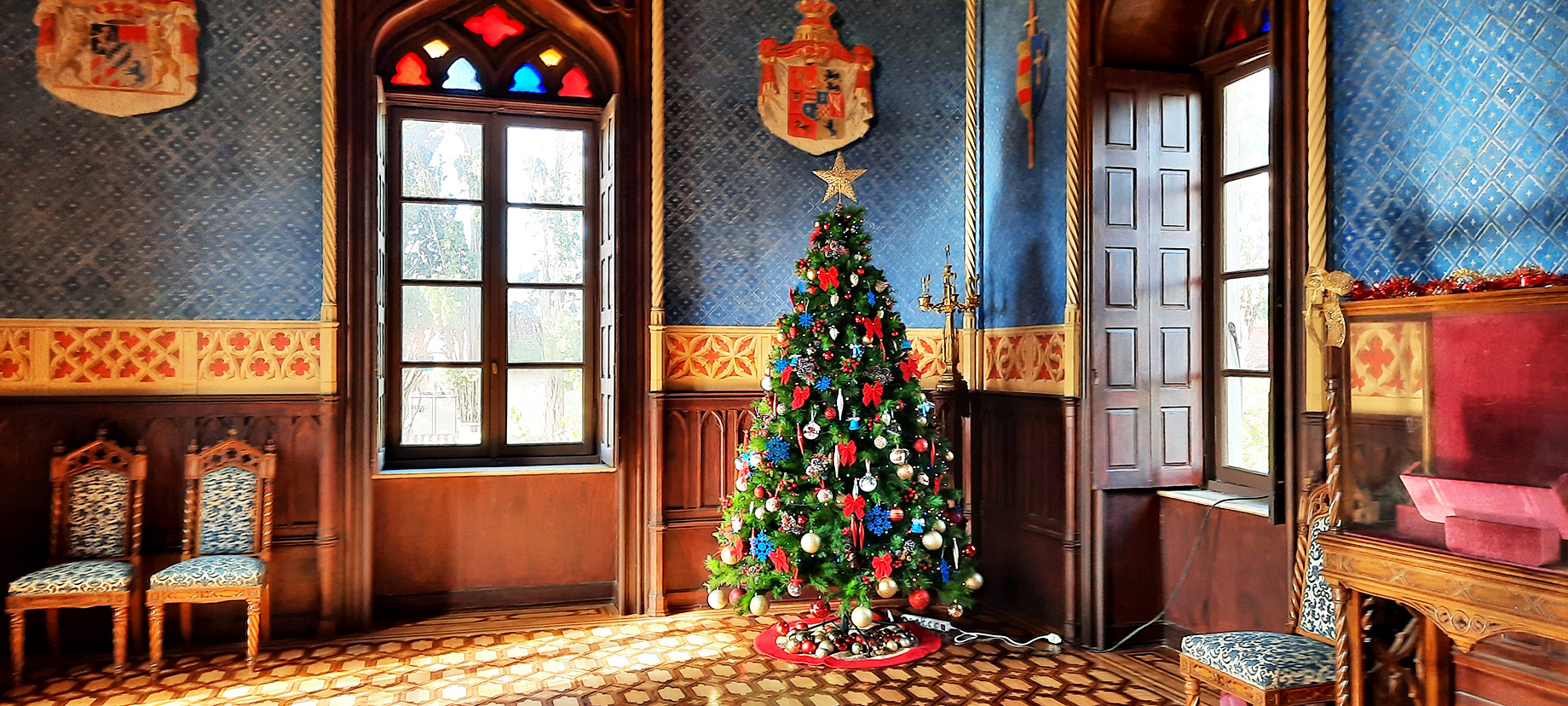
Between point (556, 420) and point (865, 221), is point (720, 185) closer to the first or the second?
point (865, 221)

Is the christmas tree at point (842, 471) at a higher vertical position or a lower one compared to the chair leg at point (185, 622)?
higher

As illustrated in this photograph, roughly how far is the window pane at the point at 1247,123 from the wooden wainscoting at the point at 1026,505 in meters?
1.48

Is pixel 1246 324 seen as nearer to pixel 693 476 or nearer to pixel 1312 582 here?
pixel 1312 582

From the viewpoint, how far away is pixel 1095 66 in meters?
5.18

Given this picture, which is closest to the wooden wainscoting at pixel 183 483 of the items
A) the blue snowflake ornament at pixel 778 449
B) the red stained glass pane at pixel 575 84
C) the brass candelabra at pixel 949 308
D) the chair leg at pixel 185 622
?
the chair leg at pixel 185 622

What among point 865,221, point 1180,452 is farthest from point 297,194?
point 1180,452

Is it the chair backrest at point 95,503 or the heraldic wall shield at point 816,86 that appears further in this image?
the heraldic wall shield at point 816,86

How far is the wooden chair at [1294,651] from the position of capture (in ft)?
10.3

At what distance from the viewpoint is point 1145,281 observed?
17.1ft

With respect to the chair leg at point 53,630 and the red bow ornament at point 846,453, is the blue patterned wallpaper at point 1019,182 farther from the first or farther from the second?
the chair leg at point 53,630

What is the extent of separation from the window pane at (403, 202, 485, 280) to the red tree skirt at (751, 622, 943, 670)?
2.74 meters

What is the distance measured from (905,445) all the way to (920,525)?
0.40 metres

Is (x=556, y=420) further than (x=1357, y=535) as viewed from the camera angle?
Yes

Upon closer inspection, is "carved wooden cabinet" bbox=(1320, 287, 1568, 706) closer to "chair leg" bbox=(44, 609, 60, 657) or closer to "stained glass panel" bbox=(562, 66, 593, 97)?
"stained glass panel" bbox=(562, 66, 593, 97)
